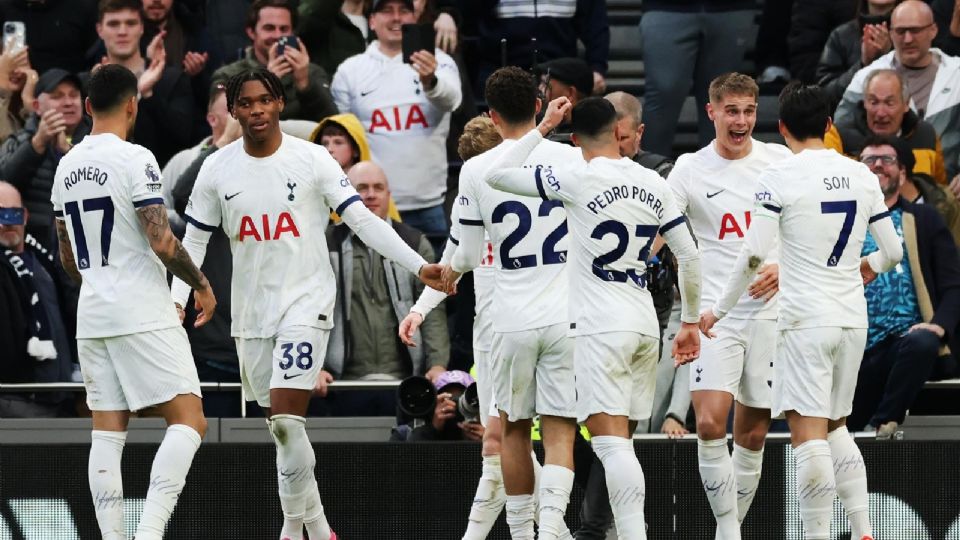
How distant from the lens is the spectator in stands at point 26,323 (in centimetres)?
1273

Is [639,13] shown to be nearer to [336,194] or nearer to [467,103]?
[467,103]

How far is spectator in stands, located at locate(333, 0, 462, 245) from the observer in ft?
46.8

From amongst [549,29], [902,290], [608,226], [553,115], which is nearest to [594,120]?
[553,115]

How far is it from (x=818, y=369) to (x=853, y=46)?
214 inches

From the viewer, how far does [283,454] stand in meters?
10.3

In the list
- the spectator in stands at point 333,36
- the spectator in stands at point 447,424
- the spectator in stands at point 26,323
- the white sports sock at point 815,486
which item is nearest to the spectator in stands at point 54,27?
the spectator in stands at point 333,36

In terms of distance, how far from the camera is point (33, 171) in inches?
547

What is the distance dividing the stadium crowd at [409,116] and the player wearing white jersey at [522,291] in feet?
4.93

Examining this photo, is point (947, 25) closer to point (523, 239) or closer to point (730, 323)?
point (730, 323)

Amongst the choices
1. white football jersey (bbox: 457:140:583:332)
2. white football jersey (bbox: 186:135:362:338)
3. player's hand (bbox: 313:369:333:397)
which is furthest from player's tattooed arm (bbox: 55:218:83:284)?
player's hand (bbox: 313:369:333:397)

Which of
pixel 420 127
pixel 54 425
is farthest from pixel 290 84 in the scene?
pixel 54 425

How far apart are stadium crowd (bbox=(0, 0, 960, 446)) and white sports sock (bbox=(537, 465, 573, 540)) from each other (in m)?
2.03

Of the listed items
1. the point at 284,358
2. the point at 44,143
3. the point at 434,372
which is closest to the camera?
the point at 284,358

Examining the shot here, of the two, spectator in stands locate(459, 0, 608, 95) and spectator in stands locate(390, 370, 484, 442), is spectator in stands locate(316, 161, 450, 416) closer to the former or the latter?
spectator in stands locate(390, 370, 484, 442)
